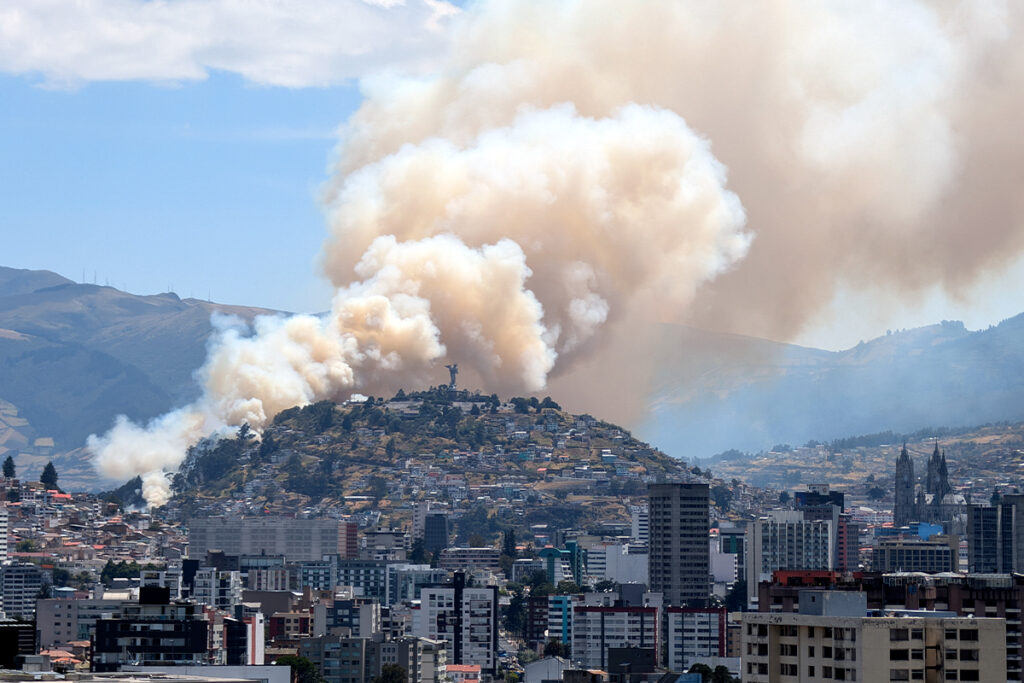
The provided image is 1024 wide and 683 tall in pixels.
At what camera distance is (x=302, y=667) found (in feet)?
282

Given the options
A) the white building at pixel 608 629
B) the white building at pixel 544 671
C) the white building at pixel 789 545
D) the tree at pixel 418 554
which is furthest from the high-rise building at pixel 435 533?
the white building at pixel 544 671

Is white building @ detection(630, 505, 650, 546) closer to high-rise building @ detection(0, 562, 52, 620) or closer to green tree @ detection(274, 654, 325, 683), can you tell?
high-rise building @ detection(0, 562, 52, 620)

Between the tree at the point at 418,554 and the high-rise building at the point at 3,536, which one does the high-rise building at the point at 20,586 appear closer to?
the high-rise building at the point at 3,536

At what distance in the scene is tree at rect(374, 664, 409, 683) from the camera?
91125 millimetres

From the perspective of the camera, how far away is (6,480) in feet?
656

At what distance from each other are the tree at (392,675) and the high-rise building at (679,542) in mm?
50280

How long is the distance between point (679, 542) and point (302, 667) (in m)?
65.2

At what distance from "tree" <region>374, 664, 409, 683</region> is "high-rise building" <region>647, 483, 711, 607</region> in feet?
165

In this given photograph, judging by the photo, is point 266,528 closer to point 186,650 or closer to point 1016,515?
point 1016,515

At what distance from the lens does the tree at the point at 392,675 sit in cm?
9112

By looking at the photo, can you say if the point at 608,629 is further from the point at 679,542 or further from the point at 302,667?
the point at 302,667

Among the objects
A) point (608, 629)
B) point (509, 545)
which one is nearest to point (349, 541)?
point (509, 545)

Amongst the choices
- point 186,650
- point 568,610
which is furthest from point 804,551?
point 186,650

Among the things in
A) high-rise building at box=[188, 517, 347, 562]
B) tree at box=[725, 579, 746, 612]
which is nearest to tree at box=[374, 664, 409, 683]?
tree at box=[725, 579, 746, 612]
